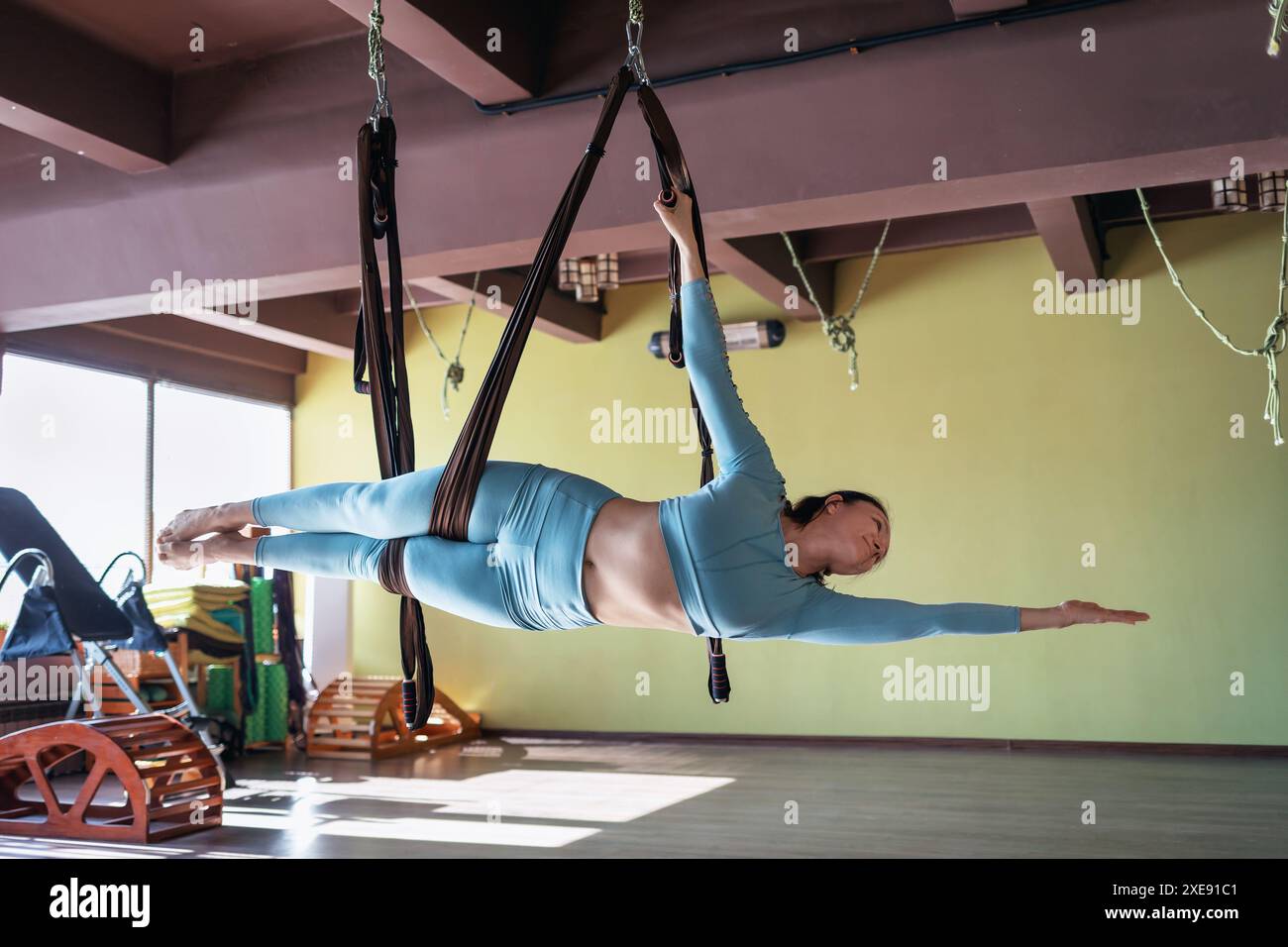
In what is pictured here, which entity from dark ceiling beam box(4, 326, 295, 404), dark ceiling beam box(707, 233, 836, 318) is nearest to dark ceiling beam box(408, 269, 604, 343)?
dark ceiling beam box(707, 233, 836, 318)

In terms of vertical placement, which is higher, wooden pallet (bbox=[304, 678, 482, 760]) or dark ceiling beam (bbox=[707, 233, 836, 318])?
dark ceiling beam (bbox=[707, 233, 836, 318])

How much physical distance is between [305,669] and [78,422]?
8.73ft

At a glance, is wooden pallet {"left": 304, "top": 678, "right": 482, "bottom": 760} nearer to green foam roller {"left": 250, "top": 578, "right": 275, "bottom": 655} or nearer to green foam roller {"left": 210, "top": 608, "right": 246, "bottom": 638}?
green foam roller {"left": 250, "top": 578, "right": 275, "bottom": 655}

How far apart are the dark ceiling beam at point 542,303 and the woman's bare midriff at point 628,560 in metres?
4.59

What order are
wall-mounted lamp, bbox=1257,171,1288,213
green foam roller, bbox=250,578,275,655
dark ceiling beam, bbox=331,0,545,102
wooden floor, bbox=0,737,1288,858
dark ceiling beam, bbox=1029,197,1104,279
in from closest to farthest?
dark ceiling beam, bbox=331,0,545,102, wooden floor, bbox=0,737,1288,858, wall-mounted lamp, bbox=1257,171,1288,213, dark ceiling beam, bbox=1029,197,1104,279, green foam roller, bbox=250,578,275,655

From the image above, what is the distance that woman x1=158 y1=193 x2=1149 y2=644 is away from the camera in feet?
7.68

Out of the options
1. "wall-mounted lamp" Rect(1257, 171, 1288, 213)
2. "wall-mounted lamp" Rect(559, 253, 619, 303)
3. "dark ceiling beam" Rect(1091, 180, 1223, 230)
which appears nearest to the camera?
"wall-mounted lamp" Rect(1257, 171, 1288, 213)

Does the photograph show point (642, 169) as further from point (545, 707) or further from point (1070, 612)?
point (545, 707)

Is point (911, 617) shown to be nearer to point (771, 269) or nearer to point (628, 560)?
point (628, 560)

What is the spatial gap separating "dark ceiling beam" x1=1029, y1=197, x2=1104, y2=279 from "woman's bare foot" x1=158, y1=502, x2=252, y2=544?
3914mm

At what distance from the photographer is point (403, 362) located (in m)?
2.55

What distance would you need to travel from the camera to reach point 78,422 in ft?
24.3
